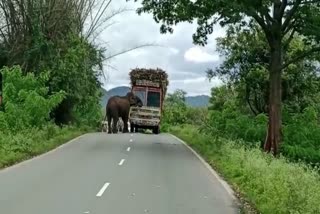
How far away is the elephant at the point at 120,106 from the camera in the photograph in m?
42.8

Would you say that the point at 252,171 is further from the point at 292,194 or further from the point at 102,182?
the point at 292,194

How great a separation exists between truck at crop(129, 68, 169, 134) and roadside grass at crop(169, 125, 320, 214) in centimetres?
Result: 2145

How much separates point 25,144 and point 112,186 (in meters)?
9.71

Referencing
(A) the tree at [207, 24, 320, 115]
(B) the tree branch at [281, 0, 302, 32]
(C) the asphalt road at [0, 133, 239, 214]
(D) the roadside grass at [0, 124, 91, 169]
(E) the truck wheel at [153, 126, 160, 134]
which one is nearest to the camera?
(C) the asphalt road at [0, 133, 239, 214]

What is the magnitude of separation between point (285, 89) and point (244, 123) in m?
10.9

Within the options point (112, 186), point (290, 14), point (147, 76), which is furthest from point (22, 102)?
point (147, 76)

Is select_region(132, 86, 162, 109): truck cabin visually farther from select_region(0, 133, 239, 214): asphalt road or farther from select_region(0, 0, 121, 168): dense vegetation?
select_region(0, 133, 239, 214): asphalt road

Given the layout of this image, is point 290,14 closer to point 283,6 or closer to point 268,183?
point 283,6

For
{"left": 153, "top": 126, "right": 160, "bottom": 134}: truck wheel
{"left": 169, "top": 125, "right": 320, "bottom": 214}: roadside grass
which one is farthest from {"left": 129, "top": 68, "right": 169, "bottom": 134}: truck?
{"left": 169, "top": 125, "right": 320, "bottom": 214}: roadside grass

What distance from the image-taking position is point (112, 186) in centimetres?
1477

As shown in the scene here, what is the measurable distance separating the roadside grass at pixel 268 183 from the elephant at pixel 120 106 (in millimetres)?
20669

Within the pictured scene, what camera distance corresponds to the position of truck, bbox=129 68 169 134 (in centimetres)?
4400

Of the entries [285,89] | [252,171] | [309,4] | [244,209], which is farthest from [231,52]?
[244,209]

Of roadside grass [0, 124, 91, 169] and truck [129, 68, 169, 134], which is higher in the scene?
truck [129, 68, 169, 134]
